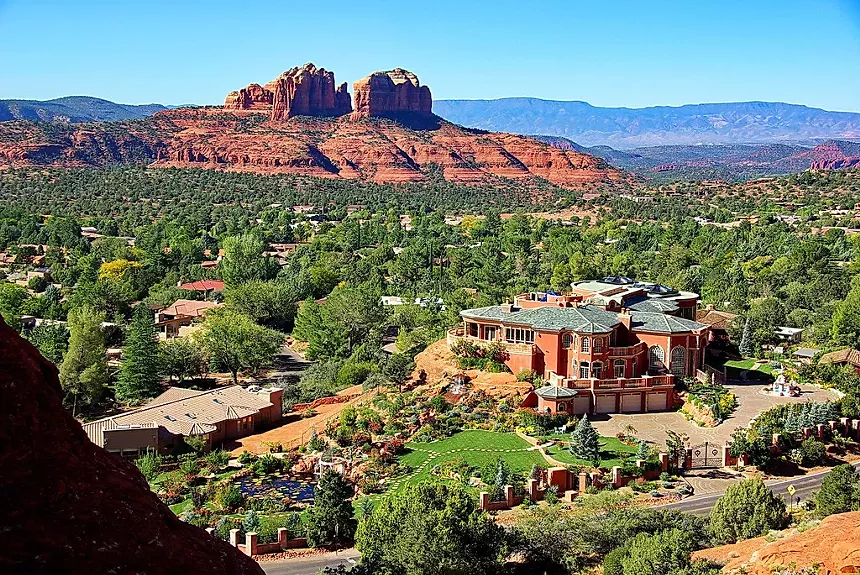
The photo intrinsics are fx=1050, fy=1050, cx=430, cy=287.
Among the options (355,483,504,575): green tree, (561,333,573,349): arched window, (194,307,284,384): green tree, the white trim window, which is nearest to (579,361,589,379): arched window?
(561,333,573,349): arched window

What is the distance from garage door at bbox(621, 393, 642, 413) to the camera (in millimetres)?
40656

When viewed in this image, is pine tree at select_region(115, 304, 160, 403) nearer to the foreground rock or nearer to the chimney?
the chimney

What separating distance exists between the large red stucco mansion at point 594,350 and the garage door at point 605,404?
4cm

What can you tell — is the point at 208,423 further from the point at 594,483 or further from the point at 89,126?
the point at 89,126

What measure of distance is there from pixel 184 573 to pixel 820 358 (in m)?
40.9

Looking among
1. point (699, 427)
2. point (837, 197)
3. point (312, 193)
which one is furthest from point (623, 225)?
point (699, 427)

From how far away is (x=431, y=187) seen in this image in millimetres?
170750

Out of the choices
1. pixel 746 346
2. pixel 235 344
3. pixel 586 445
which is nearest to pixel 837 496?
pixel 586 445

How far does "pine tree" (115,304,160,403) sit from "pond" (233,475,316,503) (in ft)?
46.4

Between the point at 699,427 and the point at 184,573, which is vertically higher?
the point at 184,573

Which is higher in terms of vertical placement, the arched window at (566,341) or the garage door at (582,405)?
the arched window at (566,341)

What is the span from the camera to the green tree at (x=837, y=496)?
91.1 ft

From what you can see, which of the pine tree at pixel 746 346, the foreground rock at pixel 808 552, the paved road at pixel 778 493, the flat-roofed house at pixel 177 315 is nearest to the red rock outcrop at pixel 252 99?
the flat-roofed house at pixel 177 315

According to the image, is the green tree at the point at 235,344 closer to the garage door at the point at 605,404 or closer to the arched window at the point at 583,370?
the arched window at the point at 583,370
